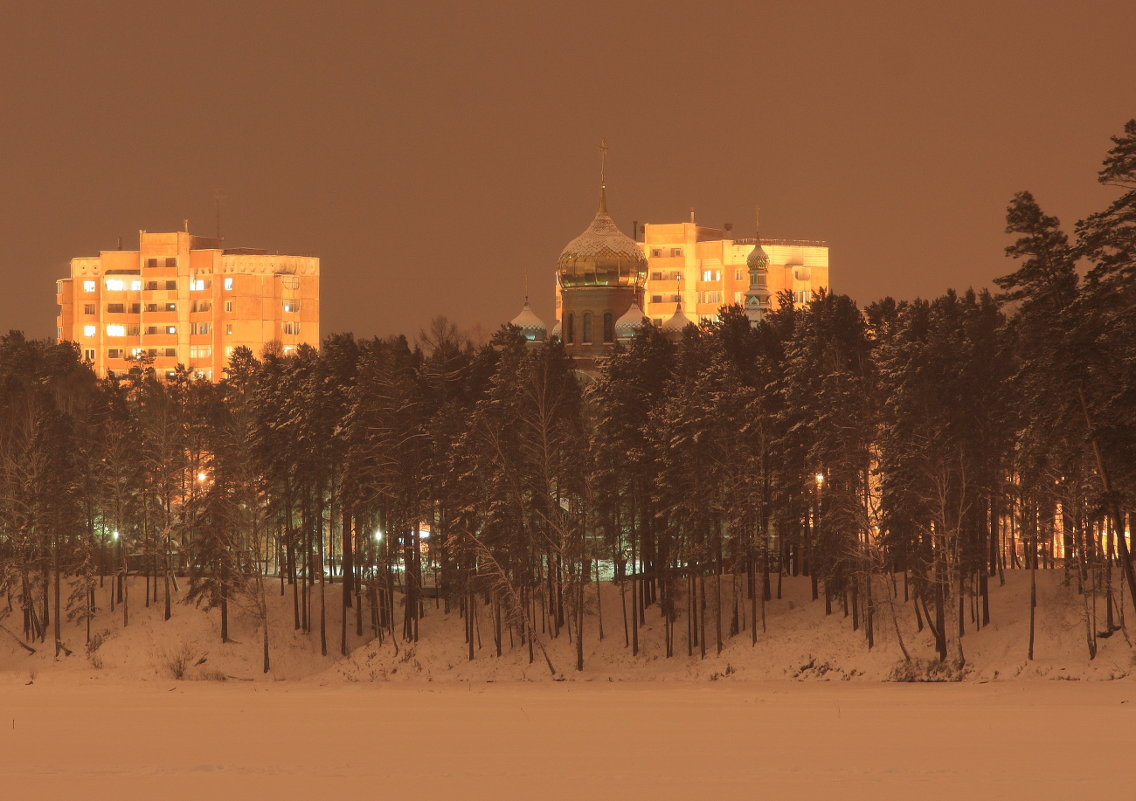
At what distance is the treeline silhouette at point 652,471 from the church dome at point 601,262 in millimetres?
45528

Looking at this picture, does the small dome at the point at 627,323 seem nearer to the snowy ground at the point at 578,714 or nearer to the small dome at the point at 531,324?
the small dome at the point at 531,324

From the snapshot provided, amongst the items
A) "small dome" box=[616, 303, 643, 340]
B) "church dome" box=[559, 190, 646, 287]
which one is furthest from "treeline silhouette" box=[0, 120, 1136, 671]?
"church dome" box=[559, 190, 646, 287]

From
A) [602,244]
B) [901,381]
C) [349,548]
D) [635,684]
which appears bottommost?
[635,684]

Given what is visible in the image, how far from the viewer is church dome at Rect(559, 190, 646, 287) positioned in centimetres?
12494

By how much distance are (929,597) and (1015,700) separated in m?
12.9

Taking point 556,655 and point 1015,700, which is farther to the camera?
point 556,655

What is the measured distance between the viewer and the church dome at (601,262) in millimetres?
124938

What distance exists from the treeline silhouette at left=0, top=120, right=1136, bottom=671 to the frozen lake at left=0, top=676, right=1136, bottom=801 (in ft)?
22.6

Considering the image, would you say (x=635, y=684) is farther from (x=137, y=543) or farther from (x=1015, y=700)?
(x=137, y=543)

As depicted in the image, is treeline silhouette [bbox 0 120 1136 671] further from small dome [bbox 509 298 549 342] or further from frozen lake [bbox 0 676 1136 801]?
small dome [bbox 509 298 549 342]

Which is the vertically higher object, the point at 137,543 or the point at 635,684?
the point at 137,543

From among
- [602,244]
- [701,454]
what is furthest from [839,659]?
[602,244]

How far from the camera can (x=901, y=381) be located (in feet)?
189

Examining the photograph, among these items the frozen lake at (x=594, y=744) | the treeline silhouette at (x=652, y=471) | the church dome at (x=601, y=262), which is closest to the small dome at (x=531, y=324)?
the church dome at (x=601, y=262)
